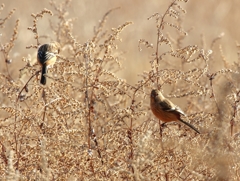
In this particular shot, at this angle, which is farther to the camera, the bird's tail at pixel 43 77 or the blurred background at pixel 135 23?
the blurred background at pixel 135 23

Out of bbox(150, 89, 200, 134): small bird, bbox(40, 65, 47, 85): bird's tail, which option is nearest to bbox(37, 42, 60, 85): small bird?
bbox(40, 65, 47, 85): bird's tail

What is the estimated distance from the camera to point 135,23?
15578 millimetres

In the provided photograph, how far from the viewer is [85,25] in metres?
14.2

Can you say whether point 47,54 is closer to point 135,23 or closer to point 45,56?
point 45,56

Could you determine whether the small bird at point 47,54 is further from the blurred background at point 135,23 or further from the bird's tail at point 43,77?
the blurred background at point 135,23

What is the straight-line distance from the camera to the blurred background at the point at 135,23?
1325 centimetres

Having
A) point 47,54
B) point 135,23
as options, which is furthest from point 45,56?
point 135,23

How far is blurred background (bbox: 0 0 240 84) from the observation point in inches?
522

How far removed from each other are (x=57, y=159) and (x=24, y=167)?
323 millimetres

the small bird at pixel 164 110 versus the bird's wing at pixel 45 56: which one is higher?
the bird's wing at pixel 45 56

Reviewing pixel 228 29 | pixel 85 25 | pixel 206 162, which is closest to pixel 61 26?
pixel 206 162

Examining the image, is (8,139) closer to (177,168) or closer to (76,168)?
(76,168)

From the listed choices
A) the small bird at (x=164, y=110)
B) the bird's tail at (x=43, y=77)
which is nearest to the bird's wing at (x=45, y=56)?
the bird's tail at (x=43, y=77)

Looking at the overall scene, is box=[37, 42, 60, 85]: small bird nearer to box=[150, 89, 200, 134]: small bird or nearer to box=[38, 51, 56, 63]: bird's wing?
box=[38, 51, 56, 63]: bird's wing
